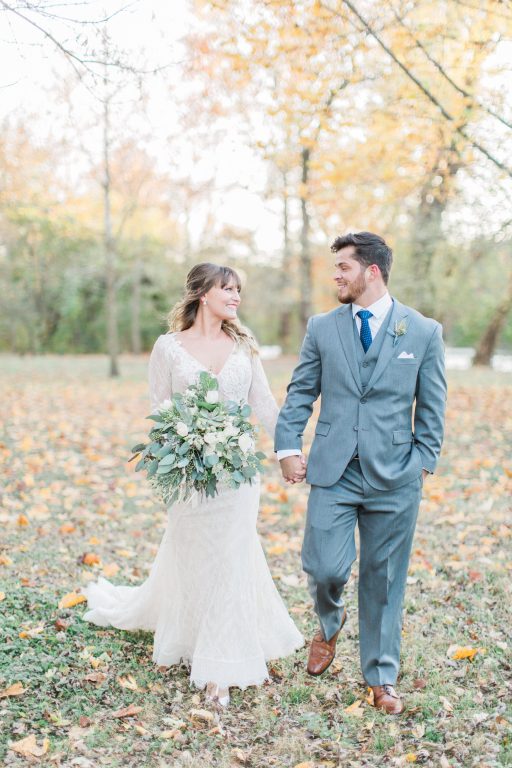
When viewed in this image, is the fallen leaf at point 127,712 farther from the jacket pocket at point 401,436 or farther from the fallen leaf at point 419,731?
the jacket pocket at point 401,436

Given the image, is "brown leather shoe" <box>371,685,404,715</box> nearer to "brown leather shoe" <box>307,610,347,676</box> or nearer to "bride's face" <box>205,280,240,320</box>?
"brown leather shoe" <box>307,610,347,676</box>

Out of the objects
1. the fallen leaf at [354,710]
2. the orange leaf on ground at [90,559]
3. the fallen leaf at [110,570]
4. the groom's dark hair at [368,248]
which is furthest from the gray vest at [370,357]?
the orange leaf on ground at [90,559]

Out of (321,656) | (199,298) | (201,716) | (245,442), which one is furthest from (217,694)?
(199,298)

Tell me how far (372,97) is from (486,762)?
30.4 feet

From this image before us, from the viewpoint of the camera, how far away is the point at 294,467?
12.2 feet

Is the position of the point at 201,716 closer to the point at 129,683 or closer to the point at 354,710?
the point at 129,683

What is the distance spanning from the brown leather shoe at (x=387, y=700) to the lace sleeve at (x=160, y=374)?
1.89 meters

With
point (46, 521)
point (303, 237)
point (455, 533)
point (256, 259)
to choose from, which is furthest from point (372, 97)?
point (256, 259)

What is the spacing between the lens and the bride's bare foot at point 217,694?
3664mm

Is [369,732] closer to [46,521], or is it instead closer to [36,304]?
[46,521]

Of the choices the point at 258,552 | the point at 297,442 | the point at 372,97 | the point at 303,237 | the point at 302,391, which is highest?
the point at 372,97

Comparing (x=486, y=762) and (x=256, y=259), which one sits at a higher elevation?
(x=256, y=259)

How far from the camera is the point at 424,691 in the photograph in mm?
3799

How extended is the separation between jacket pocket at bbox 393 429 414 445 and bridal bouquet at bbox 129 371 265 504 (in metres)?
0.71
